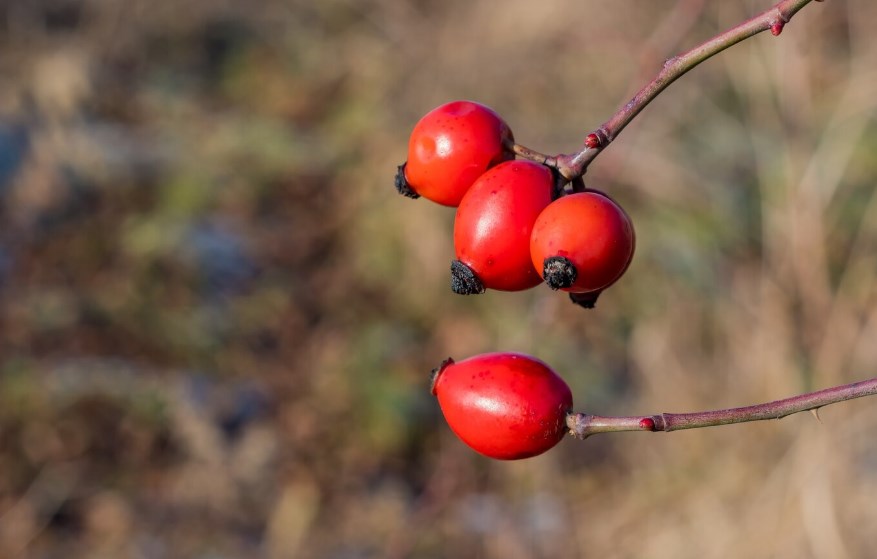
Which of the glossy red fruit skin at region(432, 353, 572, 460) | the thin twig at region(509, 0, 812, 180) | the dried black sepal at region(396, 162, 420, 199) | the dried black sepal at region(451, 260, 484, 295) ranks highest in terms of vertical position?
the thin twig at region(509, 0, 812, 180)

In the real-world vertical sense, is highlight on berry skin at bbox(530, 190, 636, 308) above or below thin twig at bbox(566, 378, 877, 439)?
above

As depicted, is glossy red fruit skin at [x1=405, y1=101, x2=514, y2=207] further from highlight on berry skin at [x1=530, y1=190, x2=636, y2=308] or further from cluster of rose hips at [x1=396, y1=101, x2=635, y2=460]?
highlight on berry skin at [x1=530, y1=190, x2=636, y2=308]

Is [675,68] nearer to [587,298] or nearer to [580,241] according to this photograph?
[580,241]

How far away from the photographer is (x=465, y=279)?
1.21m

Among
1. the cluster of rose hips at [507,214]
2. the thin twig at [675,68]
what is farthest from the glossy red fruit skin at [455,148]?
the thin twig at [675,68]

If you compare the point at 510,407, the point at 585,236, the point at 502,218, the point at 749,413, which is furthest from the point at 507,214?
the point at 749,413

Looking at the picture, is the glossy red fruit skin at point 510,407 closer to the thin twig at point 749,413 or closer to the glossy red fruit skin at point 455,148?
the thin twig at point 749,413

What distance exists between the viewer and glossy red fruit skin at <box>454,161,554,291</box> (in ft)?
3.87

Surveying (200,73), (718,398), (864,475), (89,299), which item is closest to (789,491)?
(864,475)

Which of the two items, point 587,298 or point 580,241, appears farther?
point 587,298

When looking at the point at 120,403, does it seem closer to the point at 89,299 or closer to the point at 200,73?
Answer: the point at 89,299

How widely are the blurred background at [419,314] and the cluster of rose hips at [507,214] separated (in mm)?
1297

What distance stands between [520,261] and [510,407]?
0.60 feet

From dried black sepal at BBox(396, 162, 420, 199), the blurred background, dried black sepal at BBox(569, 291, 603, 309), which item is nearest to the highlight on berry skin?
dried black sepal at BBox(569, 291, 603, 309)
